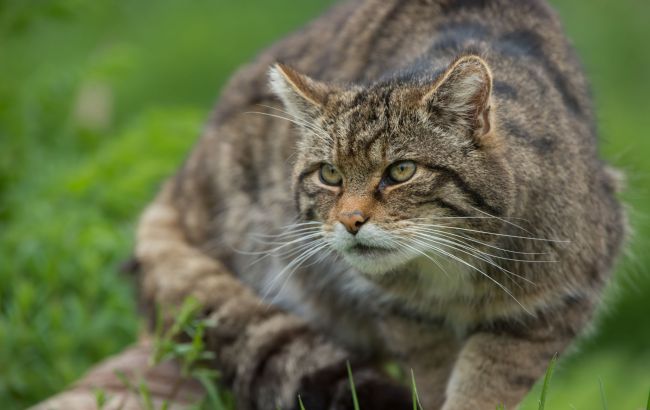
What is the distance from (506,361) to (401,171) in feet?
2.67

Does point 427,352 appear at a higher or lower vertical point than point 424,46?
lower

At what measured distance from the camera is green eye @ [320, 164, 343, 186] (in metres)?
3.29

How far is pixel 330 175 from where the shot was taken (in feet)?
10.9

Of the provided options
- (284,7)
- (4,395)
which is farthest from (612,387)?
(284,7)

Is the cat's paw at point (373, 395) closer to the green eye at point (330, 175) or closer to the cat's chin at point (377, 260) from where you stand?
the cat's chin at point (377, 260)

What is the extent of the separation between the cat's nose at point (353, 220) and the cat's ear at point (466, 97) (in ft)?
1.34

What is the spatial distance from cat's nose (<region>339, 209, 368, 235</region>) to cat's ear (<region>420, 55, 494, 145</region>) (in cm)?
41

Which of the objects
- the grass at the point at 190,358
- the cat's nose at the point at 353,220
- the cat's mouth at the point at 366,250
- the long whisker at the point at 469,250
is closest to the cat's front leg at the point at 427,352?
the grass at the point at 190,358

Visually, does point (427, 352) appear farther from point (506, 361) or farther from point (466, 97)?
point (466, 97)

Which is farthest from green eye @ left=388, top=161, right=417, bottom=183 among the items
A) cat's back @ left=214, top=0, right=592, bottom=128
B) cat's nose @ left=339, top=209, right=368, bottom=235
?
cat's back @ left=214, top=0, right=592, bottom=128

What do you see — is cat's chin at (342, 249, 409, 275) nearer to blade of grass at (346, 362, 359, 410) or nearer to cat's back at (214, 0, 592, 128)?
blade of grass at (346, 362, 359, 410)

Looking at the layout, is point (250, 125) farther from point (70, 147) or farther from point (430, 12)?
point (70, 147)

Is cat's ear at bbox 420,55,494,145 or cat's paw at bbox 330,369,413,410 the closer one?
cat's ear at bbox 420,55,494,145

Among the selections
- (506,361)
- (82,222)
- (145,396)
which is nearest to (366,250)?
(506,361)
